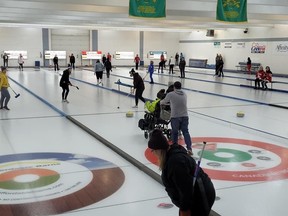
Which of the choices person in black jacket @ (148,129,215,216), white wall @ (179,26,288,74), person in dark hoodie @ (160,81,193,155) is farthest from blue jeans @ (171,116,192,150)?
white wall @ (179,26,288,74)

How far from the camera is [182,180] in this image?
9.51ft

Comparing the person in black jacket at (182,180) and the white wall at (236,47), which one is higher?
the white wall at (236,47)

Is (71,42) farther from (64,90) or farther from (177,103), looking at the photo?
(177,103)

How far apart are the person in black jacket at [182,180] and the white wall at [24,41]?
130 feet

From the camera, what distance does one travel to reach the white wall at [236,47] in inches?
1267

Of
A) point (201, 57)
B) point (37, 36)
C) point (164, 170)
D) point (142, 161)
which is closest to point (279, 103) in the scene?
point (142, 161)

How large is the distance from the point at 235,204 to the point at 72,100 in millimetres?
11581

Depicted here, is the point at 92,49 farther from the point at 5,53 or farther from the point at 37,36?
the point at 5,53

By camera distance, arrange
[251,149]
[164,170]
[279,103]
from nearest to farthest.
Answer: [164,170] → [251,149] → [279,103]

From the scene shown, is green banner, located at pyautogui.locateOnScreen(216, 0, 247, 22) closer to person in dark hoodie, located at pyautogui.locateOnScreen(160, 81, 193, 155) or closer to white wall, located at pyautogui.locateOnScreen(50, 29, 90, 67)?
person in dark hoodie, located at pyautogui.locateOnScreen(160, 81, 193, 155)

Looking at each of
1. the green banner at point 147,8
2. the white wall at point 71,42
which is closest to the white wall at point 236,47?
the white wall at point 71,42

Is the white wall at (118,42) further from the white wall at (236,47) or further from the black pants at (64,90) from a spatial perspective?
the black pants at (64,90)

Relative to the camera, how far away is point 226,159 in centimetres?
760

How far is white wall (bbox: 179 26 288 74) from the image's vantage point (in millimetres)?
32188
